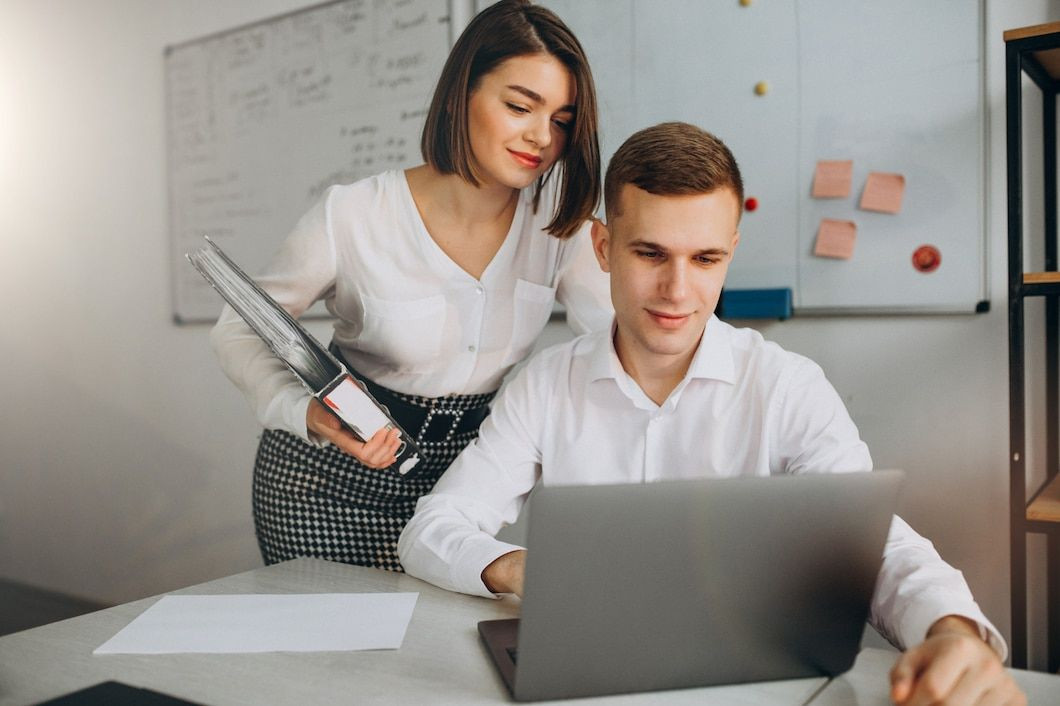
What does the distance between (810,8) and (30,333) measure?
318 cm

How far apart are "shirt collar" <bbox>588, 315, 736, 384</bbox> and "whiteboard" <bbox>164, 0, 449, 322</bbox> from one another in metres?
1.37

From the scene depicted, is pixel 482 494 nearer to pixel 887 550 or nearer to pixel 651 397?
pixel 651 397

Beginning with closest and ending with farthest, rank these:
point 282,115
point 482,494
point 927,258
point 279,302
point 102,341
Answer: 1. point 482,494
2. point 279,302
3. point 927,258
4. point 282,115
5. point 102,341

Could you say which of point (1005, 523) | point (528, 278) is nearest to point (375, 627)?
point (528, 278)

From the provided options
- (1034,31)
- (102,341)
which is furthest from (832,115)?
(102,341)

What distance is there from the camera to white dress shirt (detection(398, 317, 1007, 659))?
1.14 metres

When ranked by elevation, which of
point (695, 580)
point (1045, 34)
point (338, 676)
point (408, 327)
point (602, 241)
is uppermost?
point (1045, 34)

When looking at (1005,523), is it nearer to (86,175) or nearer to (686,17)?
(686,17)

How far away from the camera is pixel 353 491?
157 centimetres

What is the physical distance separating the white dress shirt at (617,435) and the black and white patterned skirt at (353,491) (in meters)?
0.26

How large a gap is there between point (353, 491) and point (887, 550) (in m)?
0.94

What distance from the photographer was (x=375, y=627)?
36.8 inches

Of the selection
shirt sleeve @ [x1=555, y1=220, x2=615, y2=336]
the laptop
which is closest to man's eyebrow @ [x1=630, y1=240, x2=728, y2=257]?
shirt sleeve @ [x1=555, y1=220, x2=615, y2=336]

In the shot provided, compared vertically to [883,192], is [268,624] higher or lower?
lower
